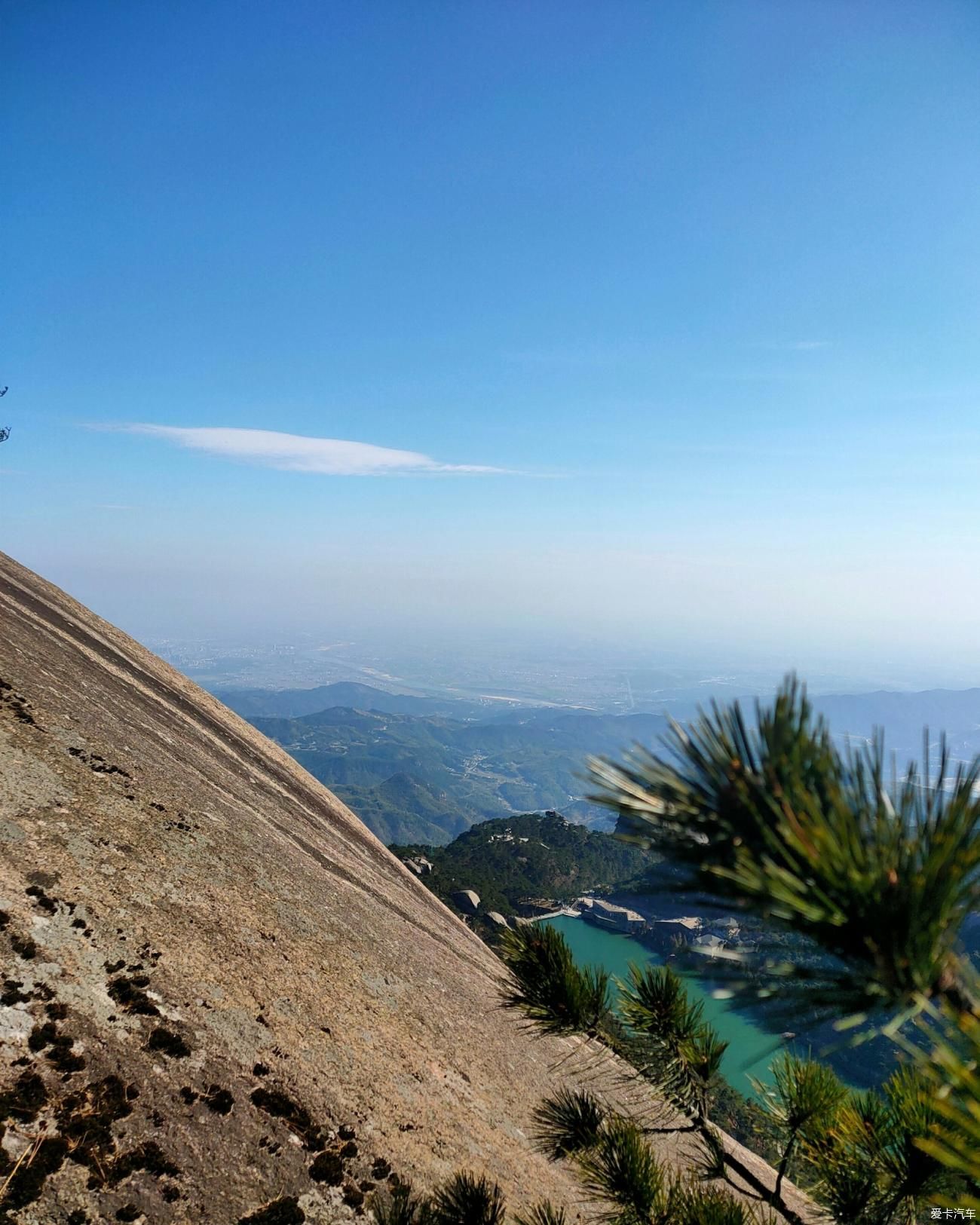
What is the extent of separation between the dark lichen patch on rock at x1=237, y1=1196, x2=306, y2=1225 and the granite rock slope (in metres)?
0.04

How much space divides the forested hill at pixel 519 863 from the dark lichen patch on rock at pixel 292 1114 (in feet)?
324

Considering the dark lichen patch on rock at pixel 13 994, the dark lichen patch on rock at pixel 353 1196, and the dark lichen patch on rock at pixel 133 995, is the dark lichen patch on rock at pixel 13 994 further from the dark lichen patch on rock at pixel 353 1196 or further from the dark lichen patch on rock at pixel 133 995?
the dark lichen patch on rock at pixel 353 1196

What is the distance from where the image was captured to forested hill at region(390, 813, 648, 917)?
123m

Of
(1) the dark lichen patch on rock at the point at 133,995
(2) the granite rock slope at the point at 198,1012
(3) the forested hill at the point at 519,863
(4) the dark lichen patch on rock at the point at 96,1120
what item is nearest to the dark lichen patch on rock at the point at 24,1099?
(2) the granite rock slope at the point at 198,1012

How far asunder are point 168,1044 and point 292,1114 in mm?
3401

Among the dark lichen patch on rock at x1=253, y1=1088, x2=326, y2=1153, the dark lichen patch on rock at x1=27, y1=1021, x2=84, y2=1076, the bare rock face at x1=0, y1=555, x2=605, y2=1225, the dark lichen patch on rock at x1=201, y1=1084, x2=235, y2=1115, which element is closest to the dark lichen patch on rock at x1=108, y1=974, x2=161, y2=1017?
the bare rock face at x1=0, y1=555, x2=605, y2=1225

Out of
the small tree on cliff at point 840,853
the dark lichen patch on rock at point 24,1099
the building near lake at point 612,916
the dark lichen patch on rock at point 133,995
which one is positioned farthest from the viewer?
the building near lake at point 612,916

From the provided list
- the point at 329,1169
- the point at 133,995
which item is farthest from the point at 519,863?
the point at 133,995

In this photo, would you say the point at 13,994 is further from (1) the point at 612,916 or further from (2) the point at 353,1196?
(1) the point at 612,916

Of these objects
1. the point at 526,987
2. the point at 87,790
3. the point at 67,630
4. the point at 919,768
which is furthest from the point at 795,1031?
the point at 67,630

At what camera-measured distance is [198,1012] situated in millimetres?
15398

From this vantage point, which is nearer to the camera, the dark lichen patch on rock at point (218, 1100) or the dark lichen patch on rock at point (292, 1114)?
the dark lichen patch on rock at point (218, 1100)

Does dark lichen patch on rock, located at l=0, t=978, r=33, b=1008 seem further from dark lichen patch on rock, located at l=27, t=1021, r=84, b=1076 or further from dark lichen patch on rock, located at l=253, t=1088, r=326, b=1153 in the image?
dark lichen patch on rock, located at l=253, t=1088, r=326, b=1153

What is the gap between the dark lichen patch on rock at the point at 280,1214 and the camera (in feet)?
38.9
